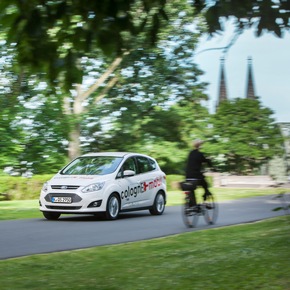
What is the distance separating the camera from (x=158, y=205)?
826 inches

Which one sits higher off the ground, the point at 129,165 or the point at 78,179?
the point at 129,165

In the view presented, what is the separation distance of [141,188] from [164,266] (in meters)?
10.7

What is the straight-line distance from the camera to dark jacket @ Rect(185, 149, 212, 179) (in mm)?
16406

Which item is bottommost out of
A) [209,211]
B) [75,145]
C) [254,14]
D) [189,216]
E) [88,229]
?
[88,229]

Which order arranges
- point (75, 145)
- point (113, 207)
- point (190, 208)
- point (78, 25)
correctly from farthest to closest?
point (75, 145)
point (113, 207)
point (190, 208)
point (78, 25)

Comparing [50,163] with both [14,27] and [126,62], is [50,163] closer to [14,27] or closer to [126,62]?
[126,62]

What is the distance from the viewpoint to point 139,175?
20.1 m

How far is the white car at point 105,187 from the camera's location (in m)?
18.3

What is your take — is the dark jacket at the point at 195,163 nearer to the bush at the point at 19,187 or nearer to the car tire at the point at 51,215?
the car tire at the point at 51,215

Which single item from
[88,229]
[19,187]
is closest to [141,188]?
[88,229]

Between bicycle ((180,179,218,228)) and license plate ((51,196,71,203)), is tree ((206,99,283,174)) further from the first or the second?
bicycle ((180,179,218,228))

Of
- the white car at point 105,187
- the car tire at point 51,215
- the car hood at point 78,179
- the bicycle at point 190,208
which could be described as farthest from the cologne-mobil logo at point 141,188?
the bicycle at point 190,208

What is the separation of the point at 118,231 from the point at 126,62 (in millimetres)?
24656

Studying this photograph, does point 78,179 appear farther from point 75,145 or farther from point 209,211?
point 75,145
